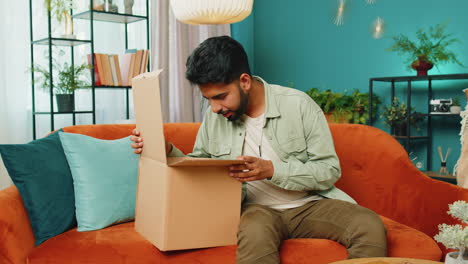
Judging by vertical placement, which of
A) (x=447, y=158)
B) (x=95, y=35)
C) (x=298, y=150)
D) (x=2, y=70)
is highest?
(x=95, y=35)

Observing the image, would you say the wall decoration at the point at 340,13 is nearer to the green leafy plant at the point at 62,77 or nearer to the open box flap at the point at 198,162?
the green leafy plant at the point at 62,77

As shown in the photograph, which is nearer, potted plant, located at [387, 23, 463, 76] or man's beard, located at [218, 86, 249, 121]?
man's beard, located at [218, 86, 249, 121]

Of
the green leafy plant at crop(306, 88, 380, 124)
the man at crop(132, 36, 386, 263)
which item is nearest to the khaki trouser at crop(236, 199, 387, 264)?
the man at crop(132, 36, 386, 263)

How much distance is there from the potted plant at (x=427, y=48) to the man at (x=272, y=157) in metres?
2.41

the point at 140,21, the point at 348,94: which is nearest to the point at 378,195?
the point at 348,94

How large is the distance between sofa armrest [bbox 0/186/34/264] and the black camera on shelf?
10.5ft

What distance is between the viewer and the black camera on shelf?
Result: 12.5 ft

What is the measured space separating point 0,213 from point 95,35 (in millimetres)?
2769

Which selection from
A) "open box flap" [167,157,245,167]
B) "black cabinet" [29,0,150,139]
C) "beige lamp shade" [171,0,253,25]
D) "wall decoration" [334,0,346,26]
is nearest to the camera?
"open box flap" [167,157,245,167]

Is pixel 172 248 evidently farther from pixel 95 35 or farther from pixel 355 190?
pixel 95 35

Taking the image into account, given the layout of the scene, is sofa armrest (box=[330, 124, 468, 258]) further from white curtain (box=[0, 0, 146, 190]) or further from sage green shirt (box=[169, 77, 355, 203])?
white curtain (box=[0, 0, 146, 190])

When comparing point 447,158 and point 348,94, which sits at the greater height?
point 348,94

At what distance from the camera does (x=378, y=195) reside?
2.06 metres

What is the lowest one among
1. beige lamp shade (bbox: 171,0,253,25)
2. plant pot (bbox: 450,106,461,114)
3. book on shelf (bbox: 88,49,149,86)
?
plant pot (bbox: 450,106,461,114)
